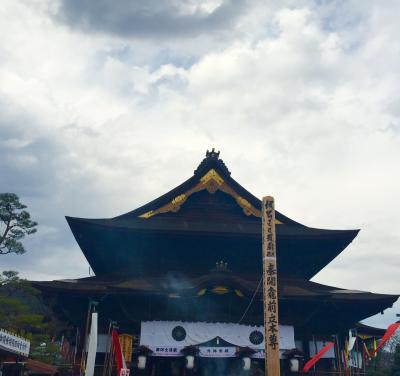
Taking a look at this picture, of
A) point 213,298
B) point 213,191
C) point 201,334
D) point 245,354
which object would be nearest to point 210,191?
point 213,191

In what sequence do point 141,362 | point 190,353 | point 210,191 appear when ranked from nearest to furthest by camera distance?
point 141,362 < point 190,353 < point 210,191

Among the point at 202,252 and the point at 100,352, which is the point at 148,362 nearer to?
the point at 100,352

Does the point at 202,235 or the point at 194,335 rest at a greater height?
the point at 202,235

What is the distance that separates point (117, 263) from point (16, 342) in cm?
601

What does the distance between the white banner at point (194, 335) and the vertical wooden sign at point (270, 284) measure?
4.01 m

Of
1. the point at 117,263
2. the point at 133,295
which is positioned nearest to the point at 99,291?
the point at 133,295

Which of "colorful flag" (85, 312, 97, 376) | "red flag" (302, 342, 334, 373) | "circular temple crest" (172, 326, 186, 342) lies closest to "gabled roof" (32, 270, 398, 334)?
"circular temple crest" (172, 326, 186, 342)

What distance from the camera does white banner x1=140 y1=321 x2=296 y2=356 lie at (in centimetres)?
1658

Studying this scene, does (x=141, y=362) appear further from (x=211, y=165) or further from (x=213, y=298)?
(x=211, y=165)

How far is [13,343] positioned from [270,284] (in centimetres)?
888

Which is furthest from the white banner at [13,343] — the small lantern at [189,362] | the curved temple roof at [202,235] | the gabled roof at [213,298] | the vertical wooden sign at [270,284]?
the vertical wooden sign at [270,284]

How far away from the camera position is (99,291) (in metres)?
16.7

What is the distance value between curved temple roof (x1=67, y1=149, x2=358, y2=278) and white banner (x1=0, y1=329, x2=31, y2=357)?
487 centimetres

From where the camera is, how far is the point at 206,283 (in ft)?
54.4
